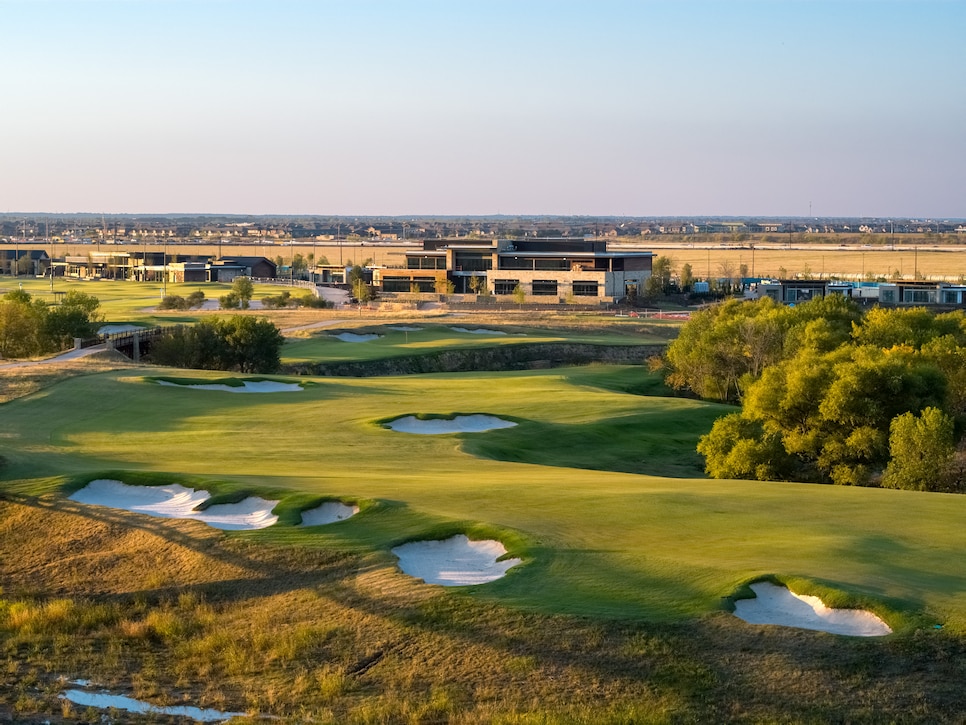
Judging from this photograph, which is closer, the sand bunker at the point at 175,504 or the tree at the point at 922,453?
the sand bunker at the point at 175,504

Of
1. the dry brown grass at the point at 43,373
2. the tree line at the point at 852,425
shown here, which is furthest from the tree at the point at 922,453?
the dry brown grass at the point at 43,373

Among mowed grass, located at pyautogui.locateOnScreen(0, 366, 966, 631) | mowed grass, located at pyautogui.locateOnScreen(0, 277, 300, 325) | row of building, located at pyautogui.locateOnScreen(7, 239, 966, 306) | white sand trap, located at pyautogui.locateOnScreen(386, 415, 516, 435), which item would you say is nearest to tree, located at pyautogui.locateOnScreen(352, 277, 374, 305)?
mowed grass, located at pyautogui.locateOnScreen(0, 277, 300, 325)

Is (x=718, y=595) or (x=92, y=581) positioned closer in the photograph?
(x=718, y=595)

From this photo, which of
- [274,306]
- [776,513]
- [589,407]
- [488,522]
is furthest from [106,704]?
[274,306]

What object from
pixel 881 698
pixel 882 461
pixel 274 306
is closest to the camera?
pixel 881 698

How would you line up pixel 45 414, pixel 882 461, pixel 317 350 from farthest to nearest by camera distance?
1. pixel 317 350
2. pixel 45 414
3. pixel 882 461

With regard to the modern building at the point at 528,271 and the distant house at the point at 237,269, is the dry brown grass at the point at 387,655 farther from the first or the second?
the distant house at the point at 237,269

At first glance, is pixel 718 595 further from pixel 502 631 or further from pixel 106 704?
pixel 106 704
